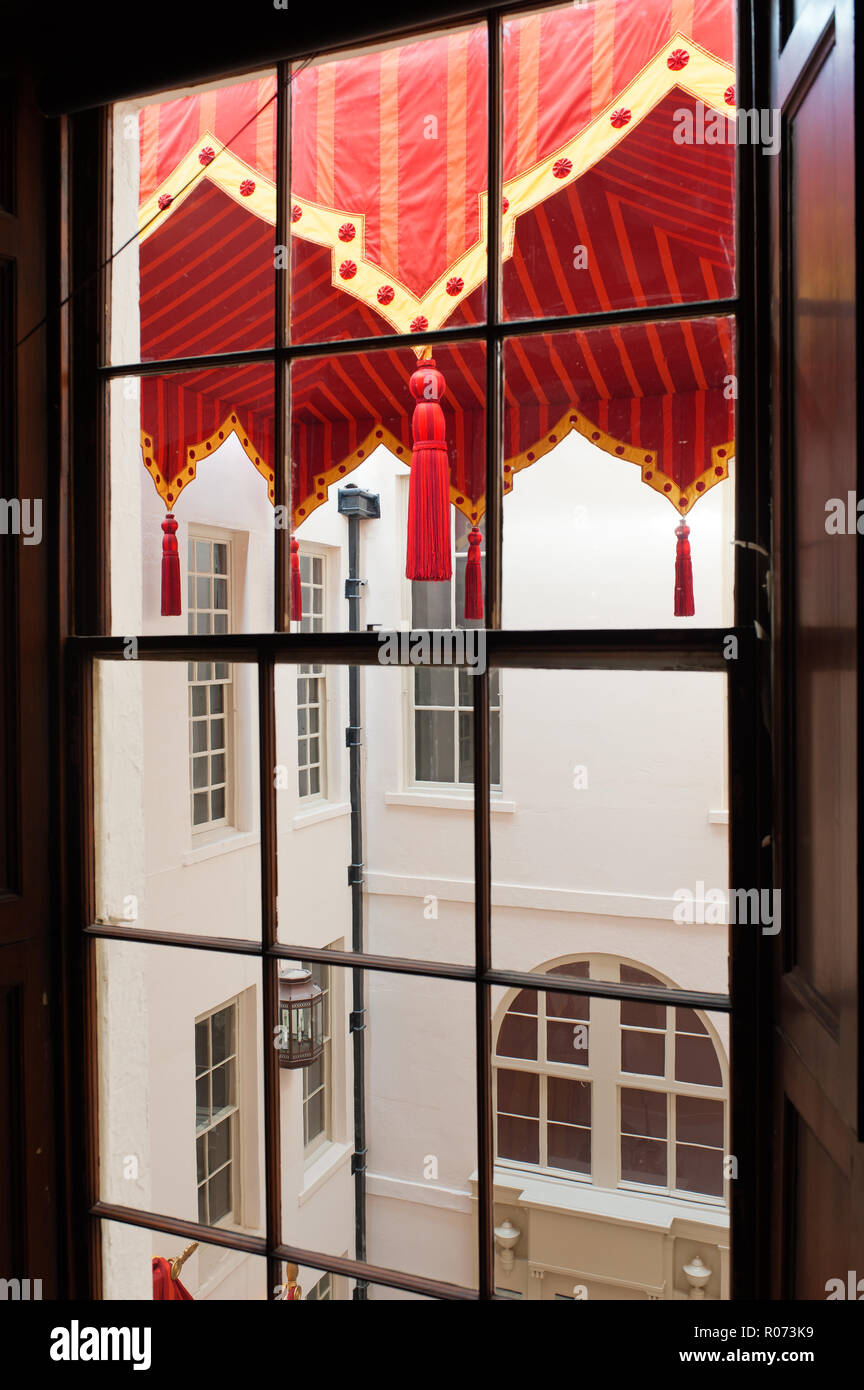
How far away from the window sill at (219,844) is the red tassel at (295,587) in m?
0.33

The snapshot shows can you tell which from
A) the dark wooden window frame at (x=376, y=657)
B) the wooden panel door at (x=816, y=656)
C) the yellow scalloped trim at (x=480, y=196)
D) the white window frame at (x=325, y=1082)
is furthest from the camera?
the white window frame at (x=325, y=1082)

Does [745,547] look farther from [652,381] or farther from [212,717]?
[212,717]

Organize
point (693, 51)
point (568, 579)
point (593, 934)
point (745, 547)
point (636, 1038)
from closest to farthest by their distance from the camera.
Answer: point (745, 547) → point (693, 51) → point (568, 579) → point (593, 934) → point (636, 1038)

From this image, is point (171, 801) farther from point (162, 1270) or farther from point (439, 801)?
point (162, 1270)

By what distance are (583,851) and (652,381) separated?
2.50ft

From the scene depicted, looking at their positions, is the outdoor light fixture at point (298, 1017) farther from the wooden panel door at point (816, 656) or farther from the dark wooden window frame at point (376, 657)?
the wooden panel door at point (816, 656)

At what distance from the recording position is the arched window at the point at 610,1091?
1271mm

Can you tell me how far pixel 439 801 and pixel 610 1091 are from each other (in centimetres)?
66

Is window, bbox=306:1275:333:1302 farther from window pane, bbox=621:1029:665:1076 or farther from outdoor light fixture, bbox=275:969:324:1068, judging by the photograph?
window pane, bbox=621:1029:665:1076

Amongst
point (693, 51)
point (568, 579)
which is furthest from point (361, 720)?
point (693, 51)

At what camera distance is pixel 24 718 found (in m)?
1.29

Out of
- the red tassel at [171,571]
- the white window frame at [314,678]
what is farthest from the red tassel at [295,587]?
the red tassel at [171,571]

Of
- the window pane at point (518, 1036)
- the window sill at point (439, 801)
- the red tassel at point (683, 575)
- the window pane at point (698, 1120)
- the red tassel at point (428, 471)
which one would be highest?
the red tassel at point (428, 471)

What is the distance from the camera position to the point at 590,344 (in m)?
1.15
